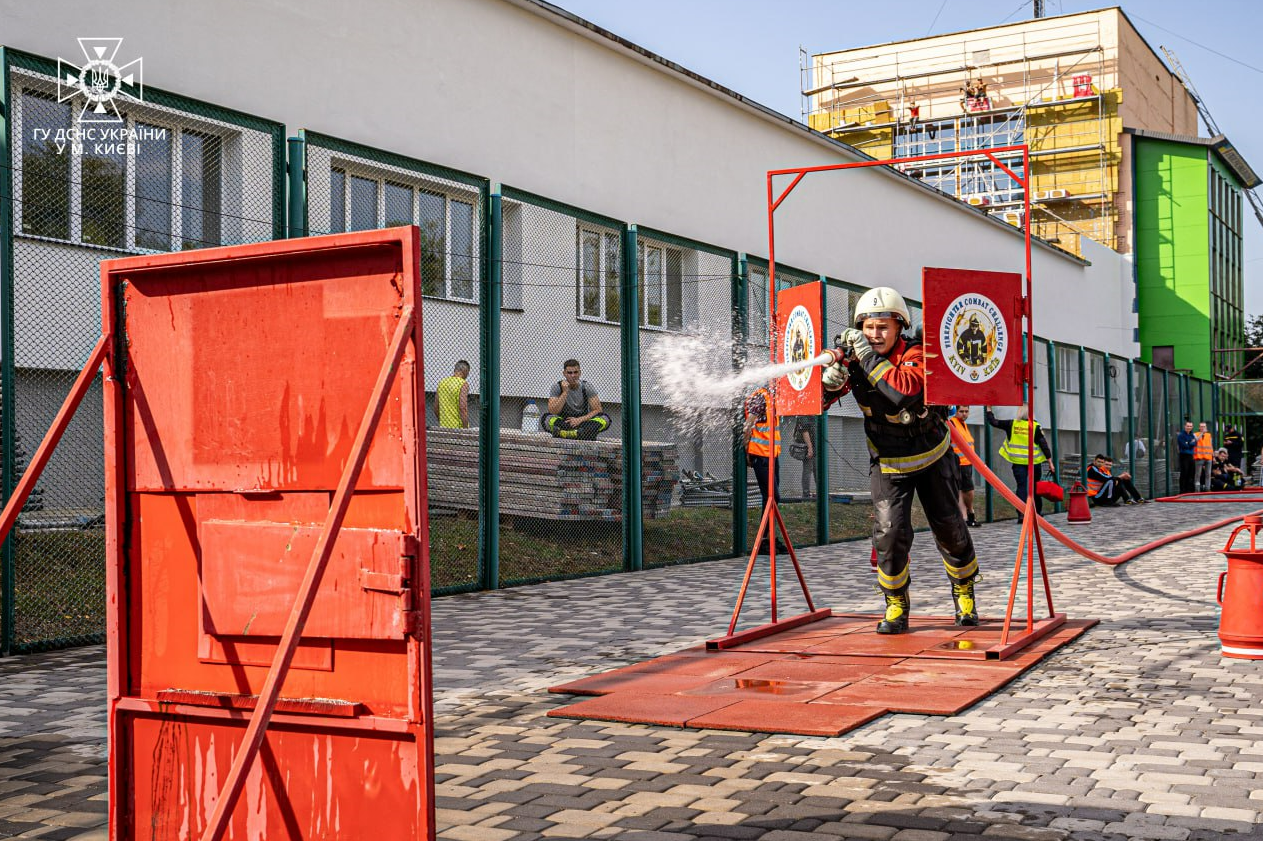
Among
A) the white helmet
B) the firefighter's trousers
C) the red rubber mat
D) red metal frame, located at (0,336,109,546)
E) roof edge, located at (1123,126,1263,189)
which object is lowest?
the red rubber mat

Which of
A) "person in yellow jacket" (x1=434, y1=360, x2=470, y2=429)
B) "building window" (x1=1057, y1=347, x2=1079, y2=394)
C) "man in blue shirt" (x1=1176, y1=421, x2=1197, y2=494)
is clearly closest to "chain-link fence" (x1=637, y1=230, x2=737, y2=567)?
"person in yellow jacket" (x1=434, y1=360, x2=470, y2=429)

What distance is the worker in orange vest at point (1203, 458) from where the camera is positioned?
1399 inches

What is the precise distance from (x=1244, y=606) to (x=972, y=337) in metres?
2.18

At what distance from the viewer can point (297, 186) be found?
10031mm

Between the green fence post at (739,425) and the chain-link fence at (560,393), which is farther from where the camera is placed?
the green fence post at (739,425)

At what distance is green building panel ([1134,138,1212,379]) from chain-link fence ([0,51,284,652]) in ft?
164

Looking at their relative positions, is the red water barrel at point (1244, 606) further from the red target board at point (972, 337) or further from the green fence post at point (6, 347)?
the green fence post at point (6, 347)

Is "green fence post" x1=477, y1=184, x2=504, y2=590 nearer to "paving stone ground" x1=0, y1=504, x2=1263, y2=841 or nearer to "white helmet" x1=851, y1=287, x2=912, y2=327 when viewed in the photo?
"paving stone ground" x1=0, y1=504, x2=1263, y2=841

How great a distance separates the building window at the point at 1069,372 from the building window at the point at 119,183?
2214cm

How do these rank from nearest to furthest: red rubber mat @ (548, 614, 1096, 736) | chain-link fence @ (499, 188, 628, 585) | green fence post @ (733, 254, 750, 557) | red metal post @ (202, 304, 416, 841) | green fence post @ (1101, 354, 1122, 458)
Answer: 1. red metal post @ (202, 304, 416, 841)
2. red rubber mat @ (548, 614, 1096, 736)
3. chain-link fence @ (499, 188, 628, 585)
4. green fence post @ (733, 254, 750, 557)
5. green fence post @ (1101, 354, 1122, 458)

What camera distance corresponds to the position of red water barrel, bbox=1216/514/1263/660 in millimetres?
7527

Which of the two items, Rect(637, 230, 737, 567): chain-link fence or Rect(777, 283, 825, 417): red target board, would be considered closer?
Rect(777, 283, 825, 417): red target board

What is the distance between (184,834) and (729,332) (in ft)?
40.2

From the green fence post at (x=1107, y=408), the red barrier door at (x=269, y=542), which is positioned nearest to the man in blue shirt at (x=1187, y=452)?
the green fence post at (x=1107, y=408)
